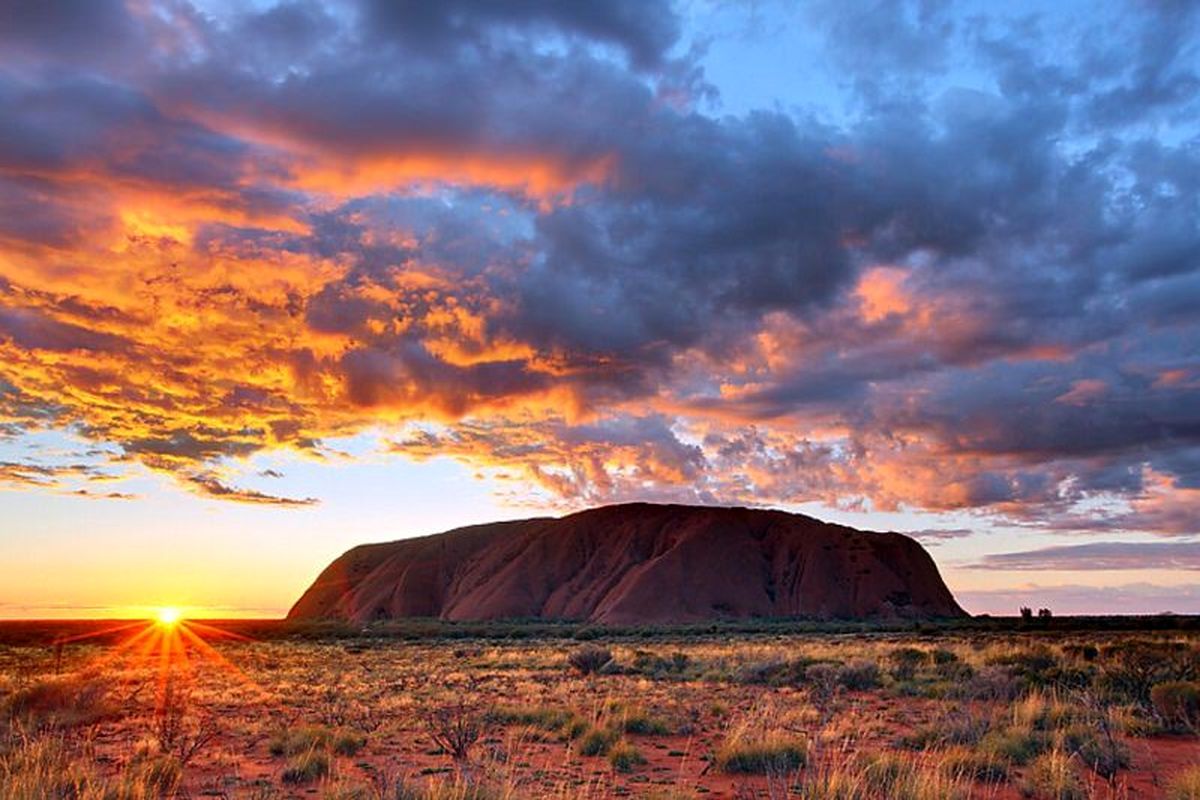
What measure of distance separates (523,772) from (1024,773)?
233 inches

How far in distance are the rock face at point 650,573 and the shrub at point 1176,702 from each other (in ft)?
258

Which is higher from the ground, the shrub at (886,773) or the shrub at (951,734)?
the shrub at (886,773)

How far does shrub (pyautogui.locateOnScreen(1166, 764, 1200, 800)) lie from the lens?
8688 mm

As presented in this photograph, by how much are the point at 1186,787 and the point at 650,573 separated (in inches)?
3704

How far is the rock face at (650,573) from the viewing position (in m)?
101

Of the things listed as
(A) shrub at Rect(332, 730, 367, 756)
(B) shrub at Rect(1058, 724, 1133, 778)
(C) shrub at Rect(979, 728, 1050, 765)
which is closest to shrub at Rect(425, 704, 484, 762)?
(A) shrub at Rect(332, 730, 367, 756)

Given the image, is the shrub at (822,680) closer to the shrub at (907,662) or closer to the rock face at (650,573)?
the shrub at (907,662)

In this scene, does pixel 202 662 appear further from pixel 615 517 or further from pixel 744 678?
pixel 615 517

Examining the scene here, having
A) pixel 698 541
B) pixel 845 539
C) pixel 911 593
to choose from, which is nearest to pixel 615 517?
pixel 698 541

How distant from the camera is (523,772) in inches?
428

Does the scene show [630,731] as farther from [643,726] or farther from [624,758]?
[624,758]

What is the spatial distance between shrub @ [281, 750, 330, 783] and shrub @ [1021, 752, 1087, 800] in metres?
8.50

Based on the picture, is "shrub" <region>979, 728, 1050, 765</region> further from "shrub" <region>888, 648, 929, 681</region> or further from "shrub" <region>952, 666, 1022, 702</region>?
"shrub" <region>888, 648, 929, 681</region>

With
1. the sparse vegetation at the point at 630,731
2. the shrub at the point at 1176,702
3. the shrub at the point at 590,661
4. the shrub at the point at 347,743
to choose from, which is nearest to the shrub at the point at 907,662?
the sparse vegetation at the point at 630,731
